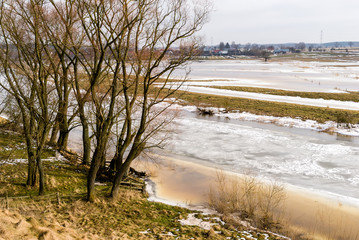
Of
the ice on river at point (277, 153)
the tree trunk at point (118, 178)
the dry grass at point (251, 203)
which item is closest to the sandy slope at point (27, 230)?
the tree trunk at point (118, 178)

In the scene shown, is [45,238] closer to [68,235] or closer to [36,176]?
[68,235]

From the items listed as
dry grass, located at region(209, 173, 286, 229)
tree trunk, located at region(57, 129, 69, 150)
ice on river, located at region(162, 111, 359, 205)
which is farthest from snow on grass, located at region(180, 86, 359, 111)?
dry grass, located at region(209, 173, 286, 229)

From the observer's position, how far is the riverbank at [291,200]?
13.3 meters

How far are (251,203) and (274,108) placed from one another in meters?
26.7

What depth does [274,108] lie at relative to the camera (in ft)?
129

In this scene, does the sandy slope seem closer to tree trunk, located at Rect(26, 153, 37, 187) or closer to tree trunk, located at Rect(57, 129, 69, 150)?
tree trunk, located at Rect(26, 153, 37, 187)

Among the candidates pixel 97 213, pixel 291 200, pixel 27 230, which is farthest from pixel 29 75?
pixel 291 200

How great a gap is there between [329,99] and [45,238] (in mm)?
44232

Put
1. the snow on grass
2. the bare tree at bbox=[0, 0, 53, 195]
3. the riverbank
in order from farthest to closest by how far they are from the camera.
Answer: the snow on grass < the riverbank < the bare tree at bbox=[0, 0, 53, 195]

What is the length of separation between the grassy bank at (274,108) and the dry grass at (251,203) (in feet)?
51.5

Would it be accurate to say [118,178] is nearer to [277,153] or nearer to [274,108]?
[277,153]

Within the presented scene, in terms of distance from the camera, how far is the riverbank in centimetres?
1326

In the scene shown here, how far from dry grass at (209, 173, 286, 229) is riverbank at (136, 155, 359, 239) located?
0.39 meters

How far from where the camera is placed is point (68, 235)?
8.74 metres
